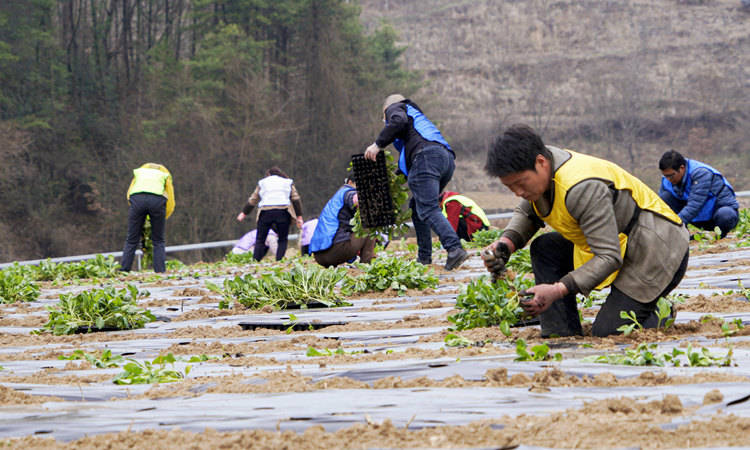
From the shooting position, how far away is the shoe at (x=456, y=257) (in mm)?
7938

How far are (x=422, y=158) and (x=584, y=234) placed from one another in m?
4.60

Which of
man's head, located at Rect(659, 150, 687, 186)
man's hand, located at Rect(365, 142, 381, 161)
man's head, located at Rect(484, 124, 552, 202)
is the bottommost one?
man's head, located at Rect(659, 150, 687, 186)

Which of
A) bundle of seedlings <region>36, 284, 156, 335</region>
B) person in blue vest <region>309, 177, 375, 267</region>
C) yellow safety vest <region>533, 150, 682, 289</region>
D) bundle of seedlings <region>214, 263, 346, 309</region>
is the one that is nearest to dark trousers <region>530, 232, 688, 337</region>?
yellow safety vest <region>533, 150, 682, 289</region>

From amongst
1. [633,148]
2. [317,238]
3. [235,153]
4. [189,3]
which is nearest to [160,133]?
[235,153]

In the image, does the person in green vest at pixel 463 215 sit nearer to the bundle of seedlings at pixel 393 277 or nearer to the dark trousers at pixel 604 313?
the bundle of seedlings at pixel 393 277

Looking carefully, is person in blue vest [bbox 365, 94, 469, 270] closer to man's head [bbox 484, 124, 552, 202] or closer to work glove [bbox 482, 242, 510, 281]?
work glove [bbox 482, 242, 510, 281]

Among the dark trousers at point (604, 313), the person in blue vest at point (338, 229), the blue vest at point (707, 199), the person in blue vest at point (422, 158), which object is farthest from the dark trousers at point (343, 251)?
the dark trousers at point (604, 313)

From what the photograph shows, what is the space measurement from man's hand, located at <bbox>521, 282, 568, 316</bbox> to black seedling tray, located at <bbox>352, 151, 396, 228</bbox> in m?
5.63

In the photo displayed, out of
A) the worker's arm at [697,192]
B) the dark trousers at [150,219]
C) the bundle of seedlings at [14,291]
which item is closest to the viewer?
the bundle of seedlings at [14,291]

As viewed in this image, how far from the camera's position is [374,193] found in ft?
30.7

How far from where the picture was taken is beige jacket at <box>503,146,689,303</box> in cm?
371

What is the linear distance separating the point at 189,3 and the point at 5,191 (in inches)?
572

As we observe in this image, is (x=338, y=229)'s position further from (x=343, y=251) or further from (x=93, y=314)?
(x=93, y=314)

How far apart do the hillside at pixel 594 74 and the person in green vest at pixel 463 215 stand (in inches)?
1234
